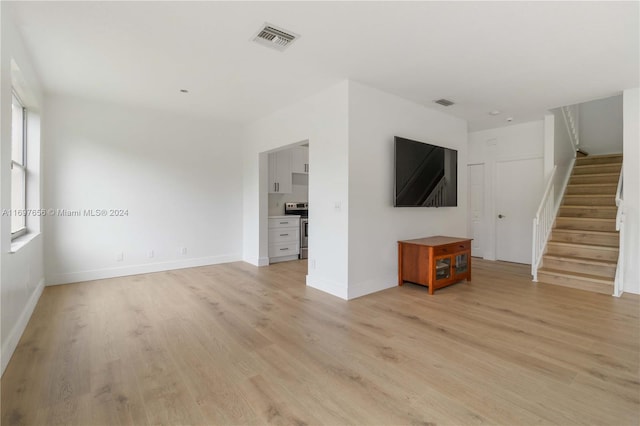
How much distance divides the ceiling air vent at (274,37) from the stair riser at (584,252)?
15.8 feet

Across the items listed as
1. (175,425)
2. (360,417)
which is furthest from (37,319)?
(360,417)

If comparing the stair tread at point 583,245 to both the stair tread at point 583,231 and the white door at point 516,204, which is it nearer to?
the stair tread at point 583,231

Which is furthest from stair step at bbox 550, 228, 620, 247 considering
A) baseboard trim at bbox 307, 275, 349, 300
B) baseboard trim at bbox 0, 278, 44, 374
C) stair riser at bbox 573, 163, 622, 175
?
baseboard trim at bbox 0, 278, 44, 374

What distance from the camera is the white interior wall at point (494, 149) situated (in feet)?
18.0

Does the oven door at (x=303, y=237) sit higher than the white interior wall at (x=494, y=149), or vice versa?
the white interior wall at (x=494, y=149)

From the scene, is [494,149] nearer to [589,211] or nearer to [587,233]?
[589,211]

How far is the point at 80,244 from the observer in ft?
14.5

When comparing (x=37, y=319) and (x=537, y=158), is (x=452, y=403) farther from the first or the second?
(x=537, y=158)

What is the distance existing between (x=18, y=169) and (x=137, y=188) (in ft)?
4.75

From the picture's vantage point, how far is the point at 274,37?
2682mm

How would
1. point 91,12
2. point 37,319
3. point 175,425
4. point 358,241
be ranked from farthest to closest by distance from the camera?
1. point 358,241
2. point 37,319
3. point 91,12
4. point 175,425

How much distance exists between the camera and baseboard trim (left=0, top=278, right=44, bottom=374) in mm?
2191

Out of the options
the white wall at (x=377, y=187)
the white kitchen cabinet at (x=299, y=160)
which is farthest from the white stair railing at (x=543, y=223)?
the white kitchen cabinet at (x=299, y=160)

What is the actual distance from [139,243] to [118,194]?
A: 0.82m
